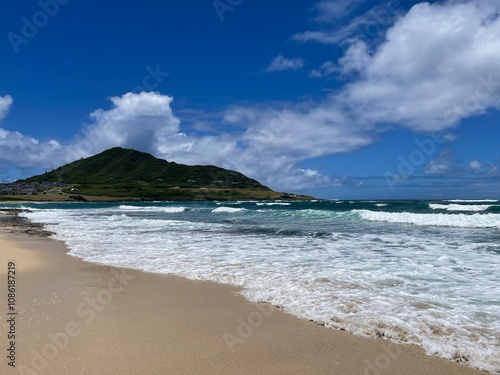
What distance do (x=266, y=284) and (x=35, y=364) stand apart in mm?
4978

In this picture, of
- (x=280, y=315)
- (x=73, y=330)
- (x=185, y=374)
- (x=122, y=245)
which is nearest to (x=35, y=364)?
(x=73, y=330)

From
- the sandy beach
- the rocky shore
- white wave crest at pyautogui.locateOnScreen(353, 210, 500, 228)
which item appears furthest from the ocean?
white wave crest at pyautogui.locateOnScreen(353, 210, 500, 228)

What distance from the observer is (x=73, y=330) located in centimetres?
530

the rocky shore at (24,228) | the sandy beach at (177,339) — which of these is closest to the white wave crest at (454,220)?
the sandy beach at (177,339)

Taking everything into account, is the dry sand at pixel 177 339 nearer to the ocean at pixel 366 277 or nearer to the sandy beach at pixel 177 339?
the sandy beach at pixel 177 339

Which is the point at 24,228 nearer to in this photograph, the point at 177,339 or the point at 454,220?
the point at 177,339

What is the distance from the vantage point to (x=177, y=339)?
5.00 meters

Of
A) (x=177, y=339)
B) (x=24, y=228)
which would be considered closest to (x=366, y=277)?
(x=177, y=339)

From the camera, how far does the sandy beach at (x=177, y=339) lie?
4.21 m

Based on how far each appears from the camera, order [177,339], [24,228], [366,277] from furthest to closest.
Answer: [24,228] → [366,277] → [177,339]

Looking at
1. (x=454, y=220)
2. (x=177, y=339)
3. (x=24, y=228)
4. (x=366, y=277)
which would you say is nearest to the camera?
(x=177, y=339)

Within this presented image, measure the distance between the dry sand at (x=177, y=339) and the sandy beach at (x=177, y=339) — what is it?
0.04ft

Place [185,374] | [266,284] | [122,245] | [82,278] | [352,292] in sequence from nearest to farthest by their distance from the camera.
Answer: [185,374], [352,292], [266,284], [82,278], [122,245]

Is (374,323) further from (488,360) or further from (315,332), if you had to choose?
(488,360)
